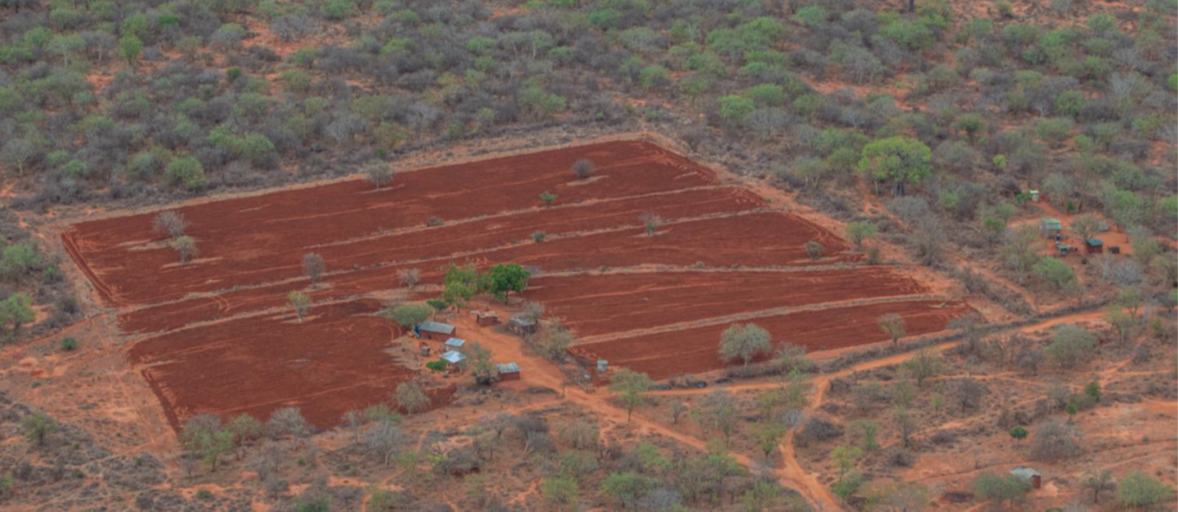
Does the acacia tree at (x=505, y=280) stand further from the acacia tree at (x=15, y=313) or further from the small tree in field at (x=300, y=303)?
the acacia tree at (x=15, y=313)

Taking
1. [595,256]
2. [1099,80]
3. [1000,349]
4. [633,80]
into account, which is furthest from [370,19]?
[1000,349]

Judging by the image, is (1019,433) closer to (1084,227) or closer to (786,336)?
(786,336)

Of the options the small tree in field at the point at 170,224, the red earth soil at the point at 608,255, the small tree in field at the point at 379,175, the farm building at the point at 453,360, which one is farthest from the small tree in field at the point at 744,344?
the small tree in field at the point at 170,224

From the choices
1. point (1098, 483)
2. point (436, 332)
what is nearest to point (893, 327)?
point (1098, 483)

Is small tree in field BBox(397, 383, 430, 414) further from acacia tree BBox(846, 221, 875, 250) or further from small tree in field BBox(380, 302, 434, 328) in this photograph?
acacia tree BBox(846, 221, 875, 250)

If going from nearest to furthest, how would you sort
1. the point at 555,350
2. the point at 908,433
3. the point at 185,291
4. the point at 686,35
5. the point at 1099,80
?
the point at 908,433
the point at 555,350
the point at 185,291
the point at 1099,80
the point at 686,35

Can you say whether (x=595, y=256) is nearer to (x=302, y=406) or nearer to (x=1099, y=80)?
(x=302, y=406)
